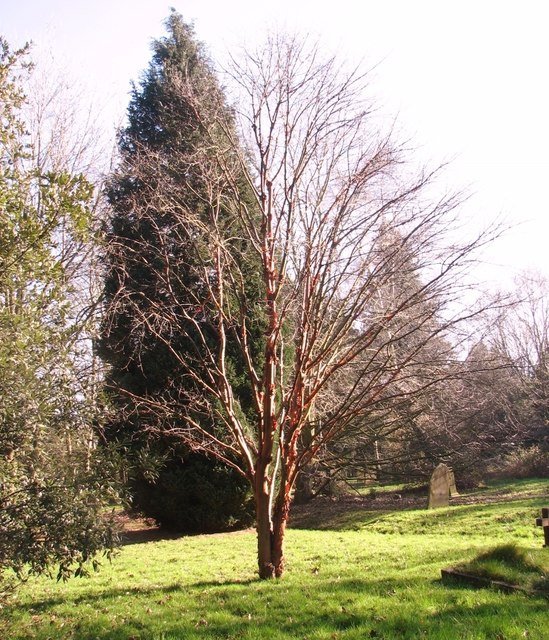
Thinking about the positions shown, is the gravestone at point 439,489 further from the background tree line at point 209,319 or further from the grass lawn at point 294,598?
the grass lawn at point 294,598

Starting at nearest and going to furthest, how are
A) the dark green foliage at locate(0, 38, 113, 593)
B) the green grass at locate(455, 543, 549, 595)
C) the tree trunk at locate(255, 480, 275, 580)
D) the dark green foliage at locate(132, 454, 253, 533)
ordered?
the dark green foliage at locate(0, 38, 113, 593), the green grass at locate(455, 543, 549, 595), the tree trunk at locate(255, 480, 275, 580), the dark green foliage at locate(132, 454, 253, 533)

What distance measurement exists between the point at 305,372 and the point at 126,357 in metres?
Result: 6.99

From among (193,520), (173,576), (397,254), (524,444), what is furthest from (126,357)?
(524,444)

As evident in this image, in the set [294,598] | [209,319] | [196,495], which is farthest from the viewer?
[196,495]

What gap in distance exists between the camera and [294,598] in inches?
239

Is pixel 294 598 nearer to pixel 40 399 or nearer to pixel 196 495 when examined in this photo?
pixel 40 399

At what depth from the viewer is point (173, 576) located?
828 cm

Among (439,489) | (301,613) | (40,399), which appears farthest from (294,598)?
(439,489)

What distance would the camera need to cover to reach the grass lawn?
4867 millimetres

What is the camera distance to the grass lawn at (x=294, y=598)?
16.0 feet

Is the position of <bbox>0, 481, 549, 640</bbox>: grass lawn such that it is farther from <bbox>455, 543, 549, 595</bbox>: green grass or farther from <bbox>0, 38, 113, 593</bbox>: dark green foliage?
<bbox>0, 38, 113, 593</bbox>: dark green foliage

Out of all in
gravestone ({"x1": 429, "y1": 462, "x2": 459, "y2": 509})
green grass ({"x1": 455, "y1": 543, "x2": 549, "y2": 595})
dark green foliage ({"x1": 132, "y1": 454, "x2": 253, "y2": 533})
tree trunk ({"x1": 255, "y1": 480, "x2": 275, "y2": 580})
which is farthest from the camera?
gravestone ({"x1": 429, "y1": 462, "x2": 459, "y2": 509})

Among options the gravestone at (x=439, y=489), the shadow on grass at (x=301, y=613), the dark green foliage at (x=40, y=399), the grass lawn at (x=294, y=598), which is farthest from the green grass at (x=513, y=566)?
the gravestone at (x=439, y=489)

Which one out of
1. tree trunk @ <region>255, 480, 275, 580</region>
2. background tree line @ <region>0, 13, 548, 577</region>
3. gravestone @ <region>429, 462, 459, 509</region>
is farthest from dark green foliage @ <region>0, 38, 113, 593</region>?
gravestone @ <region>429, 462, 459, 509</region>
